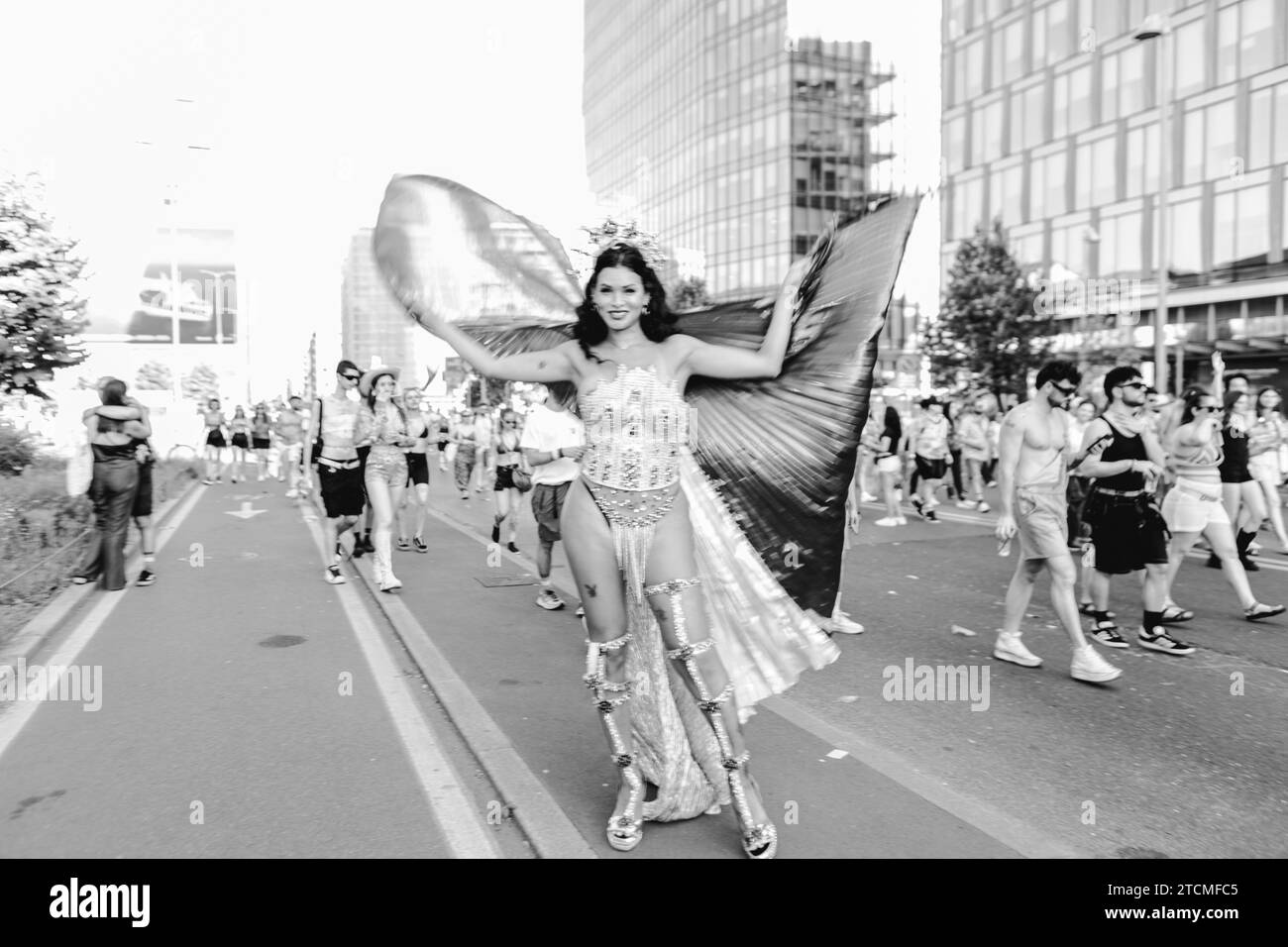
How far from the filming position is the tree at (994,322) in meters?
27.3

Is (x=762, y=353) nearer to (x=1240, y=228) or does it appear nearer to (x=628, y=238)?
(x=628, y=238)

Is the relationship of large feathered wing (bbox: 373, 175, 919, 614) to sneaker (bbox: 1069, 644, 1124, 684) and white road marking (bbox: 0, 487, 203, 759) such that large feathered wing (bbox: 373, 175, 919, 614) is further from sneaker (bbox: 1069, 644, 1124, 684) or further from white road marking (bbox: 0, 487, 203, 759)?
white road marking (bbox: 0, 487, 203, 759)

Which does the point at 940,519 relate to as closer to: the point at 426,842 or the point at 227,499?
the point at 426,842

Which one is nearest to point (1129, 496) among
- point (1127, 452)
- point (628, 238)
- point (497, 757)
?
point (1127, 452)

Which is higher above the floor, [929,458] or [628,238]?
[628,238]

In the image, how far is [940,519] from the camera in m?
13.3

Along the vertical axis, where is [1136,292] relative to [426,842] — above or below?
above

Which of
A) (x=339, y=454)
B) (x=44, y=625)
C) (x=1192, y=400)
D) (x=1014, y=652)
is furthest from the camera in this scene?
(x=339, y=454)

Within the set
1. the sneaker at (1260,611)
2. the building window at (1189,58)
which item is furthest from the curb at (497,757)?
the building window at (1189,58)

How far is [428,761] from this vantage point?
425 cm

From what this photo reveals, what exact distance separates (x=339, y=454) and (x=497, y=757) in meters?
5.06

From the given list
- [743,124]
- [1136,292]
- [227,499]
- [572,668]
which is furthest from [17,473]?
[743,124]

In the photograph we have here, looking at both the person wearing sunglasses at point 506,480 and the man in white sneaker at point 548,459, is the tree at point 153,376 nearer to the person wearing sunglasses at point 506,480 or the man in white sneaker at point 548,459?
the person wearing sunglasses at point 506,480
